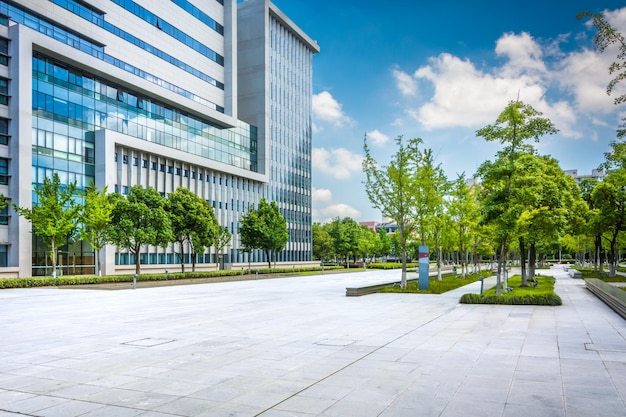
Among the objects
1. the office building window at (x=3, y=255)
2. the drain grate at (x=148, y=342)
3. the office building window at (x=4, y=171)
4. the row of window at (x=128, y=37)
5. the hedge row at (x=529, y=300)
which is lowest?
the hedge row at (x=529, y=300)

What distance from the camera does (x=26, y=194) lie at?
4091cm

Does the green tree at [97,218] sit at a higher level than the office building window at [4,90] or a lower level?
lower

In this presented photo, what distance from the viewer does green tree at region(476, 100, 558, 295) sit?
21219 millimetres

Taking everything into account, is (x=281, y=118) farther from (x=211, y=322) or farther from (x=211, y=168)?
(x=211, y=322)

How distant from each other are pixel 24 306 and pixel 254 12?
71.9 meters

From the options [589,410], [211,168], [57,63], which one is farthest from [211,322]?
[211,168]

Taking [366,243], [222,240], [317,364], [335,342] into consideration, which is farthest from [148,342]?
[366,243]

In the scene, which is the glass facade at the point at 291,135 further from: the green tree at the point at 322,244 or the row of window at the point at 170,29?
the row of window at the point at 170,29

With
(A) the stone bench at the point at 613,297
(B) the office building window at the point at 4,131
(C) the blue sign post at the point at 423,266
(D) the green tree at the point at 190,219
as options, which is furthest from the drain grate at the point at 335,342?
(B) the office building window at the point at 4,131

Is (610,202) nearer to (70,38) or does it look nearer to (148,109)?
(148,109)

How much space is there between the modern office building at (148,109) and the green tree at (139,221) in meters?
6.63

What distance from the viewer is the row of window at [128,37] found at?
162 ft

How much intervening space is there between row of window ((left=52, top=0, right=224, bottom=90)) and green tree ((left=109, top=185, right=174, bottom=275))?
1974 centimetres

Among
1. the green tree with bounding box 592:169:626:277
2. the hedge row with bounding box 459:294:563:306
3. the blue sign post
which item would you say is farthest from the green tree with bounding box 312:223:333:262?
the hedge row with bounding box 459:294:563:306
